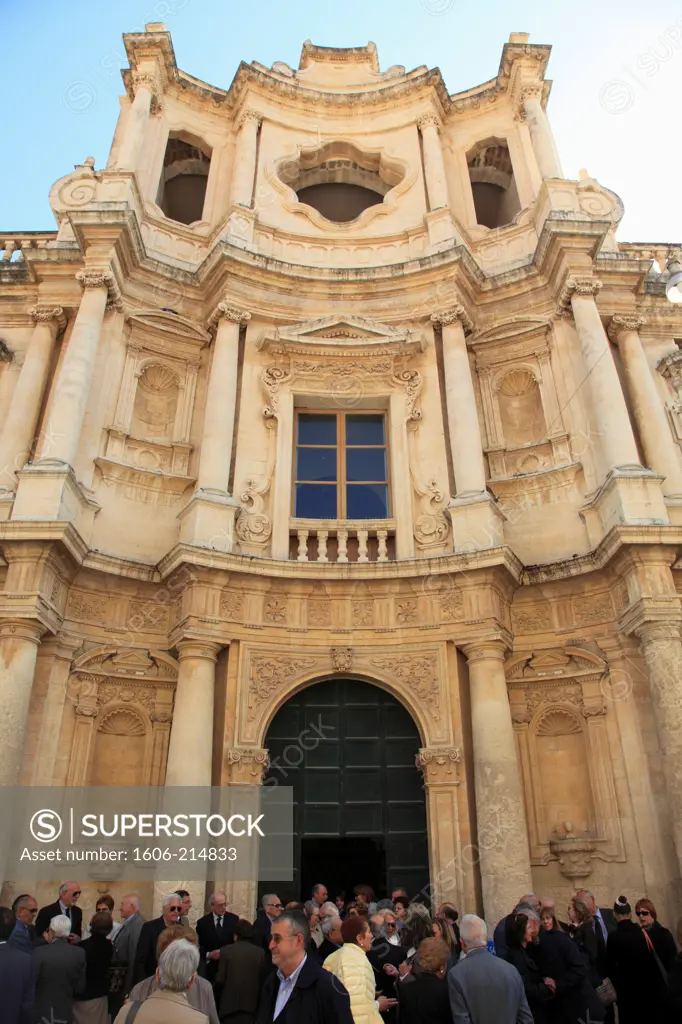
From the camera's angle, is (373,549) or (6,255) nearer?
(373,549)

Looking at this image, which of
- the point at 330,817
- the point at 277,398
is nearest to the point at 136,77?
the point at 277,398

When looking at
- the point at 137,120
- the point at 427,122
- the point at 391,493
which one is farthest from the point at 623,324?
the point at 137,120

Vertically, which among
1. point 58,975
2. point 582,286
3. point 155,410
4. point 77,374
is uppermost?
point 582,286

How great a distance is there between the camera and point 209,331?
14.5 meters

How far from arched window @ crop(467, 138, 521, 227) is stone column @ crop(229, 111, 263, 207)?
16.6ft

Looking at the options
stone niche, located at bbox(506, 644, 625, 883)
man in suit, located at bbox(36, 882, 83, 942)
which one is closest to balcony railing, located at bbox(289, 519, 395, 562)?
stone niche, located at bbox(506, 644, 625, 883)

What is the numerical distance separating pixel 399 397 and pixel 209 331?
380cm

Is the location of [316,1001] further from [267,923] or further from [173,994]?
[267,923]

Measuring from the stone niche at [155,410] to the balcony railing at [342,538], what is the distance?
2.16 meters

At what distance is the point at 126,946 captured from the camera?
6.92m

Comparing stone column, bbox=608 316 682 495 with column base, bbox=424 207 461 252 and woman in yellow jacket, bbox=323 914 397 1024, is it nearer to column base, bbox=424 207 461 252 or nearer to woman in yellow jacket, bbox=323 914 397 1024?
column base, bbox=424 207 461 252

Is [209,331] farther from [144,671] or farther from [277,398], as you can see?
[144,671]

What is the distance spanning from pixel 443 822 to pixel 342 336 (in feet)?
27.8

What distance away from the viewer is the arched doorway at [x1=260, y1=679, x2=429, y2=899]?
10672 millimetres
